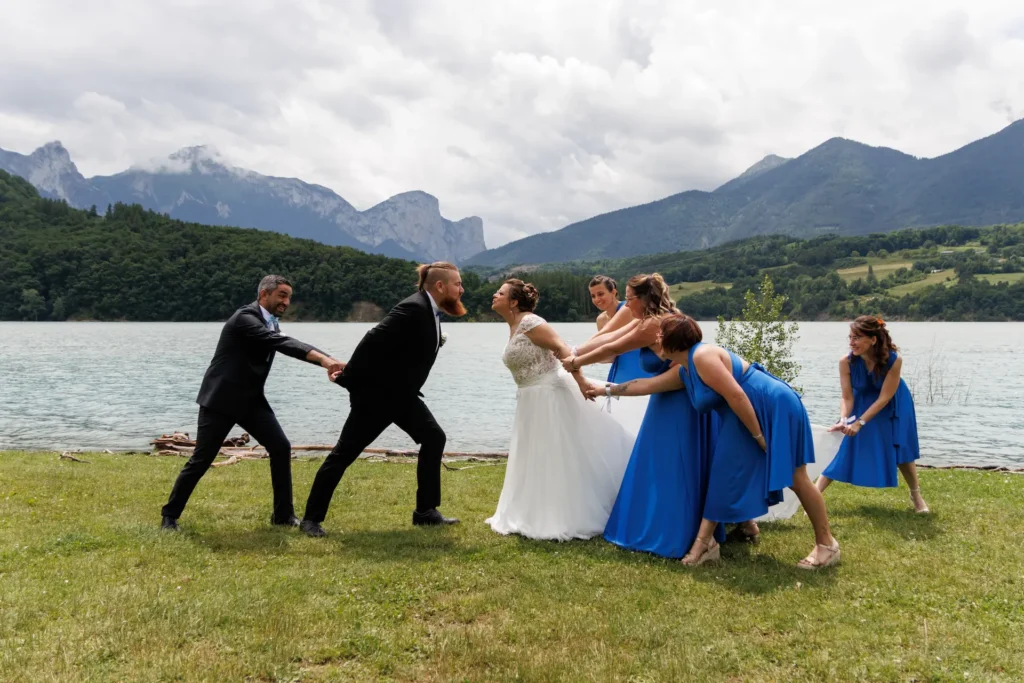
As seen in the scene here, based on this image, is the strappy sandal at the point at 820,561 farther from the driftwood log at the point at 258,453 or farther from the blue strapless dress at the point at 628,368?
the driftwood log at the point at 258,453

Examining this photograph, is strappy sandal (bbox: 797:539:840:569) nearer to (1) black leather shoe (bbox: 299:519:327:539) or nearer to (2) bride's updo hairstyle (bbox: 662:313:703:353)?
(2) bride's updo hairstyle (bbox: 662:313:703:353)

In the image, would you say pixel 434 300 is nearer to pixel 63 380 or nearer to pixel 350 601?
pixel 350 601

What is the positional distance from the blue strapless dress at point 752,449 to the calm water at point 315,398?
15.9 metres

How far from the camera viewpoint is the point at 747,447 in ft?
22.8

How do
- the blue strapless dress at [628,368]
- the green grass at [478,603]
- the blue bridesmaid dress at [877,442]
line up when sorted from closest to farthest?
the green grass at [478,603] < the blue strapless dress at [628,368] < the blue bridesmaid dress at [877,442]

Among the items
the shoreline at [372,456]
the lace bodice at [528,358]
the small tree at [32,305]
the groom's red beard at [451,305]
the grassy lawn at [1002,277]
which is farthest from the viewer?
the grassy lawn at [1002,277]

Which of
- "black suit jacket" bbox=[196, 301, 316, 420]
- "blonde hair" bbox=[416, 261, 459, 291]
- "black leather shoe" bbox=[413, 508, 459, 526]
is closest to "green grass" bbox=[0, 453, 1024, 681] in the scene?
"black leather shoe" bbox=[413, 508, 459, 526]

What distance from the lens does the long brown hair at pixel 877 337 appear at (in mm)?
9312

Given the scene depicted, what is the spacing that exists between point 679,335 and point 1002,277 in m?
184

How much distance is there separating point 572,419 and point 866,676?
4.14 meters

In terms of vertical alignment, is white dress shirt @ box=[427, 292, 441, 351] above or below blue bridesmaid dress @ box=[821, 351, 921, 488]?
above

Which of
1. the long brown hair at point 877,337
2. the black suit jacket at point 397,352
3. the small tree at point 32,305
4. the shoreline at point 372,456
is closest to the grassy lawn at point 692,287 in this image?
the small tree at point 32,305

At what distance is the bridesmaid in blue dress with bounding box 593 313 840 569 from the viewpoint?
6852 mm

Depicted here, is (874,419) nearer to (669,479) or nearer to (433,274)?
(669,479)
